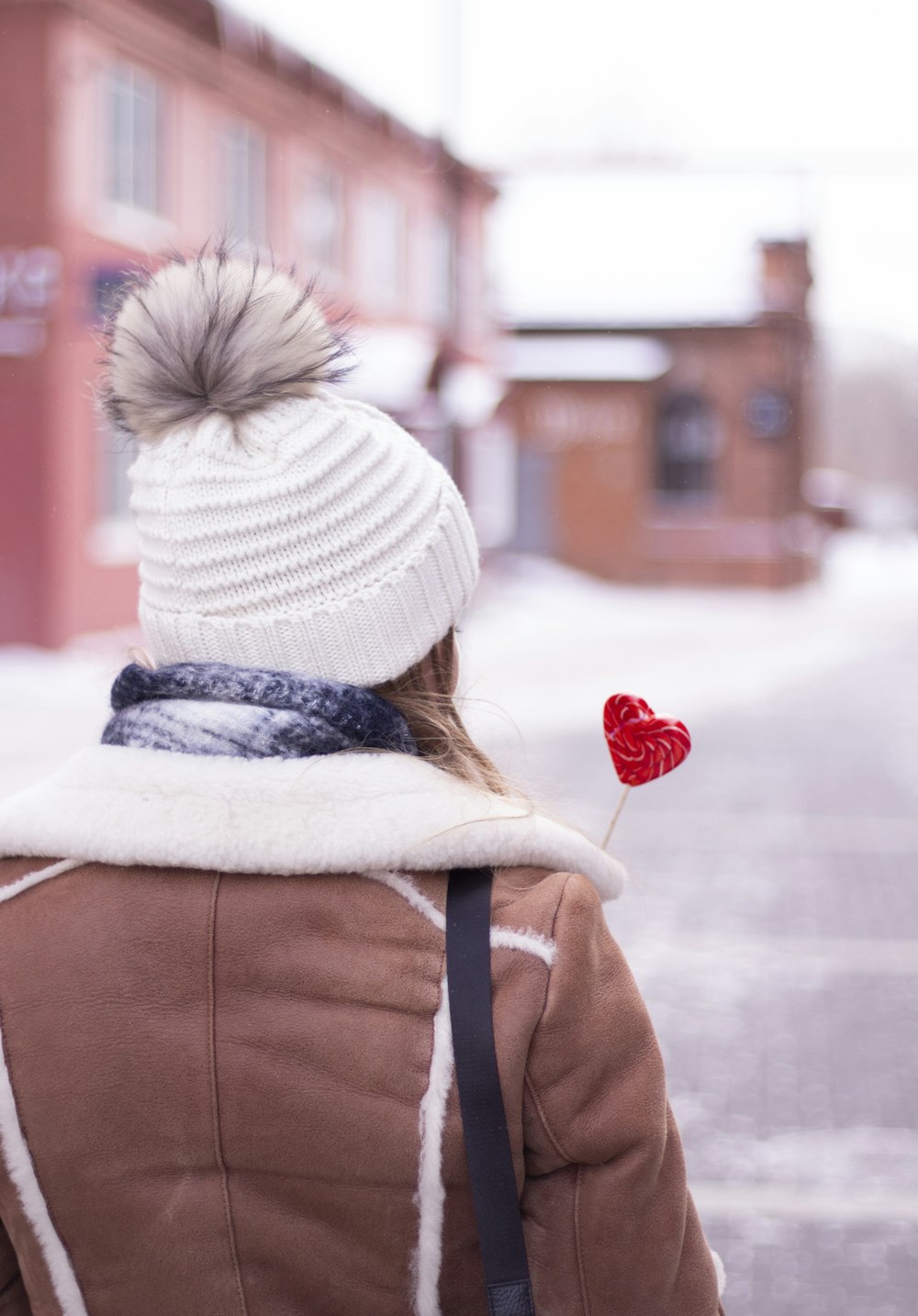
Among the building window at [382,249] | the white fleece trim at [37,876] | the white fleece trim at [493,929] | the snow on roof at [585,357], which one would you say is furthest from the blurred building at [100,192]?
the white fleece trim at [493,929]

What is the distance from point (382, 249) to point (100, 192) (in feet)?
24.0

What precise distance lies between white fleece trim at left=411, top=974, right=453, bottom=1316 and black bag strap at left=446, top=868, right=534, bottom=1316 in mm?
12

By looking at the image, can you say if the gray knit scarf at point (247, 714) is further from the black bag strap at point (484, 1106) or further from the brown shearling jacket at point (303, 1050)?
the black bag strap at point (484, 1106)

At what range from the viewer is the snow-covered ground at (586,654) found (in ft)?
36.4

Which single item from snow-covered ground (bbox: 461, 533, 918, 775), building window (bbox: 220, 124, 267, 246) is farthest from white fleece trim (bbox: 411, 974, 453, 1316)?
building window (bbox: 220, 124, 267, 246)

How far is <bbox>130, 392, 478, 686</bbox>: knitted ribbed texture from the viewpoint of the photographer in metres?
1.36

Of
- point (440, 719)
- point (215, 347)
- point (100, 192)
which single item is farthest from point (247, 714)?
point (100, 192)

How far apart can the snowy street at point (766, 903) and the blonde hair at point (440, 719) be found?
2.1 inches

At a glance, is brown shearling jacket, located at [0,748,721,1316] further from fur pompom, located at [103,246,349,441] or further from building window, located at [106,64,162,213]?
building window, located at [106,64,162,213]

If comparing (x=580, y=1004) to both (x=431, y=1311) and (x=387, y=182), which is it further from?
(x=387, y=182)

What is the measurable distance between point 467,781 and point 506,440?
95.4ft

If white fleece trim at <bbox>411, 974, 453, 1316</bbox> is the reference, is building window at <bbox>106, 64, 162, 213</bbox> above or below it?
above

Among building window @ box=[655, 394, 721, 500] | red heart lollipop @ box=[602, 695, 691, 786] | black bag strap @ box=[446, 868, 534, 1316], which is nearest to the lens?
black bag strap @ box=[446, 868, 534, 1316]

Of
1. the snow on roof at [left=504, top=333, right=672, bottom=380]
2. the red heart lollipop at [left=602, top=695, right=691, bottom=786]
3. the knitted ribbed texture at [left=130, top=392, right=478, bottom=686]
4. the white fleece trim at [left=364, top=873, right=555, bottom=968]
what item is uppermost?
the snow on roof at [left=504, top=333, right=672, bottom=380]
